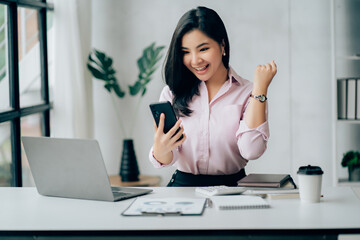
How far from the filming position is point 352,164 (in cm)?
387

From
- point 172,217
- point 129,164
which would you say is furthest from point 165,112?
point 129,164

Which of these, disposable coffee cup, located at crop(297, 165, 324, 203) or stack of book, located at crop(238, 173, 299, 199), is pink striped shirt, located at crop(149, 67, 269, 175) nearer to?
stack of book, located at crop(238, 173, 299, 199)

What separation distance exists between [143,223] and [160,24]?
3063 millimetres

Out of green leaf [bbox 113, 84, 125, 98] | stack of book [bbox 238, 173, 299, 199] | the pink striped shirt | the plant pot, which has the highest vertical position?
green leaf [bbox 113, 84, 125, 98]

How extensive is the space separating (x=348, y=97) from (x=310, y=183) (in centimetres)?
235

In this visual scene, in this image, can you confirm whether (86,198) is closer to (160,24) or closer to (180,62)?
(180,62)

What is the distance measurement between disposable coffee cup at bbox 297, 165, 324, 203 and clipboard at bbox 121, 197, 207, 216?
Answer: 34 centimetres

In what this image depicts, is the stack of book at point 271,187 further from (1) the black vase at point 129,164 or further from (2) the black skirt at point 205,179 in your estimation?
(1) the black vase at point 129,164

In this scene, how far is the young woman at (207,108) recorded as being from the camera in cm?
215

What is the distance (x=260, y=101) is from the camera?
79.6 inches

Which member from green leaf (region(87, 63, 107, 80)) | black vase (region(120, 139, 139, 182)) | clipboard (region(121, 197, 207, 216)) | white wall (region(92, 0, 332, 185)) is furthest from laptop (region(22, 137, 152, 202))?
white wall (region(92, 0, 332, 185))

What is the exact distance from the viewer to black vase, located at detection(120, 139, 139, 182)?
4.00 m

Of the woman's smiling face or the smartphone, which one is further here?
the woman's smiling face

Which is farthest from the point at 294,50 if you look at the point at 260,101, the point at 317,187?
the point at 317,187
